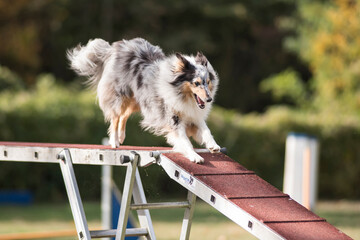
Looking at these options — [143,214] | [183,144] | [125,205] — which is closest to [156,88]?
[183,144]

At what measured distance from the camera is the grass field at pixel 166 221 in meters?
10.4

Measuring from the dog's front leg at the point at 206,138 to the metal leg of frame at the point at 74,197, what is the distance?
3.33 feet

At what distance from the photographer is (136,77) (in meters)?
5.25

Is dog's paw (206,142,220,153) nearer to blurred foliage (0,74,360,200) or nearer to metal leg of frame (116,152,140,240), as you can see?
metal leg of frame (116,152,140,240)

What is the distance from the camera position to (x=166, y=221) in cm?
1181

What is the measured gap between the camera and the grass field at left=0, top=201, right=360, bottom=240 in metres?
10.4

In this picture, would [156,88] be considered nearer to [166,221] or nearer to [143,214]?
[143,214]

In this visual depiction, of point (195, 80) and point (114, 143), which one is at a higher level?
point (195, 80)

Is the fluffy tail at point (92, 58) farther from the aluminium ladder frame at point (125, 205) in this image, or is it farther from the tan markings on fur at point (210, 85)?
the tan markings on fur at point (210, 85)

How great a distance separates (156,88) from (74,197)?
1053 mm

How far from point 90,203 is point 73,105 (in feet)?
6.98

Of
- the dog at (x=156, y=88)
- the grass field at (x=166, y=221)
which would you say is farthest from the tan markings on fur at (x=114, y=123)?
the grass field at (x=166, y=221)

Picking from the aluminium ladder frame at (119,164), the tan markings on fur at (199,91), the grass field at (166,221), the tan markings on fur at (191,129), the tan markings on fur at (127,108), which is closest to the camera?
the aluminium ladder frame at (119,164)

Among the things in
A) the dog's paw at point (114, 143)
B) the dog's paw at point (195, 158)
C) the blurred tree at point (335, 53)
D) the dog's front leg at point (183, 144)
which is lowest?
the dog's paw at point (195, 158)
